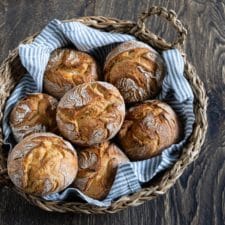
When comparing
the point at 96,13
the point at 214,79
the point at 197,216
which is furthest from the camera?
the point at 96,13

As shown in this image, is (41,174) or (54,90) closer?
(41,174)

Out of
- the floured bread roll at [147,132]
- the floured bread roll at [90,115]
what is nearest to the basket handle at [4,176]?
the floured bread roll at [90,115]

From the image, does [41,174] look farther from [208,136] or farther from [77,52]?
[208,136]

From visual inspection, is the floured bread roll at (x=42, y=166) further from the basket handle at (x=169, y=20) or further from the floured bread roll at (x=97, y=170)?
the basket handle at (x=169, y=20)

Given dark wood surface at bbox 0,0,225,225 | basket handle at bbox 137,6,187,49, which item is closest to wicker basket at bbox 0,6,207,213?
basket handle at bbox 137,6,187,49

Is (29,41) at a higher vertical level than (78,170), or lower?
higher

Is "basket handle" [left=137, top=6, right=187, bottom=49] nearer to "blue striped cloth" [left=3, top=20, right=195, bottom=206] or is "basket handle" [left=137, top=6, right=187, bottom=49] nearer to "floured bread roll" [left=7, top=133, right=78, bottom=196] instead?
"blue striped cloth" [left=3, top=20, right=195, bottom=206]

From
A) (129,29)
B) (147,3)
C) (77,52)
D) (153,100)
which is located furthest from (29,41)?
(147,3)
